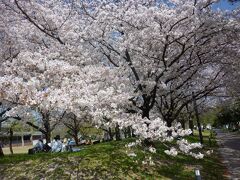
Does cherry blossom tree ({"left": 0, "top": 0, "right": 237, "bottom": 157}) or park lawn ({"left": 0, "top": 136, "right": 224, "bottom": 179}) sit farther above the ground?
cherry blossom tree ({"left": 0, "top": 0, "right": 237, "bottom": 157})

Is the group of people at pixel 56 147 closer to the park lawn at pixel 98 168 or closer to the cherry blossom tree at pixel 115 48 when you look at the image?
the park lawn at pixel 98 168

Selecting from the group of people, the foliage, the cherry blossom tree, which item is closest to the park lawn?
the cherry blossom tree

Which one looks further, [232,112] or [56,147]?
[232,112]

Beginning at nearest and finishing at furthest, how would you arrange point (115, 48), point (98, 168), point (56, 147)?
point (98, 168) < point (115, 48) < point (56, 147)

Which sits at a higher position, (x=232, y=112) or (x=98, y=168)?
(x=232, y=112)

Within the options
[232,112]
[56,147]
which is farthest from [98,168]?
[232,112]

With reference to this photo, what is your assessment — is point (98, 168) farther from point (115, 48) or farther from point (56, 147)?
point (56, 147)

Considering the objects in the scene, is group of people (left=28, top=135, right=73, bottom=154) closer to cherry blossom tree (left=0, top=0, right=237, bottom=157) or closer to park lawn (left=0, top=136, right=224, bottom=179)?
park lawn (left=0, top=136, right=224, bottom=179)

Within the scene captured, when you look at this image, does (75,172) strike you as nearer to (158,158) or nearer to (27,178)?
(27,178)

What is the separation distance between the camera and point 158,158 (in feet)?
57.3

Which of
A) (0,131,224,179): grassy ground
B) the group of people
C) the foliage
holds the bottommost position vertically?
(0,131,224,179): grassy ground

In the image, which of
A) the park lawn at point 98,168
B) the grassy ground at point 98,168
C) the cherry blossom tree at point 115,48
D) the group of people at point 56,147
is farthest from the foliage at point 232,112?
the grassy ground at point 98,168

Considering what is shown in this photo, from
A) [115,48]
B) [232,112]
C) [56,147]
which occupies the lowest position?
[56,147]

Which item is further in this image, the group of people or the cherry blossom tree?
the group of people
